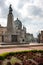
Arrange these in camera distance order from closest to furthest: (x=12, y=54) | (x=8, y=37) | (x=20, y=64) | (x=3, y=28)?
(x=20, y=64), (x=12, y=54), (x=8, y=37), (x=3, y=28)

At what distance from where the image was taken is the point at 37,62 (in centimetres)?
711

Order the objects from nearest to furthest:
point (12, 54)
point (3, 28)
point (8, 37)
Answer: point (12, 54) → point (8, 37) → point (3, 28)

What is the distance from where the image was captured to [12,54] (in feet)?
30.8

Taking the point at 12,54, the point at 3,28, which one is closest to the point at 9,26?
the point at 3,28

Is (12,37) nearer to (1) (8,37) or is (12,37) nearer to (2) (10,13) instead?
(1) (8,37)

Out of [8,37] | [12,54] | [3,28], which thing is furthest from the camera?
[3,28]

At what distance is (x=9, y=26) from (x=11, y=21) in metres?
1.54

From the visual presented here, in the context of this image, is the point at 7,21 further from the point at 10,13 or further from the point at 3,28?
the point at 3,28

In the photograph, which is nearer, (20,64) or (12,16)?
(20,64)

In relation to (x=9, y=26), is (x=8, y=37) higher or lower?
lower

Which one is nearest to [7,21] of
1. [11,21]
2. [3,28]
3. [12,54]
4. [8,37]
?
[11,21]

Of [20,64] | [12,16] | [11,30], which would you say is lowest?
[20,64]

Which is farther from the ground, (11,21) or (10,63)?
(11,21)

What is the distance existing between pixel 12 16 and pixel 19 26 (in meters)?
13.3
